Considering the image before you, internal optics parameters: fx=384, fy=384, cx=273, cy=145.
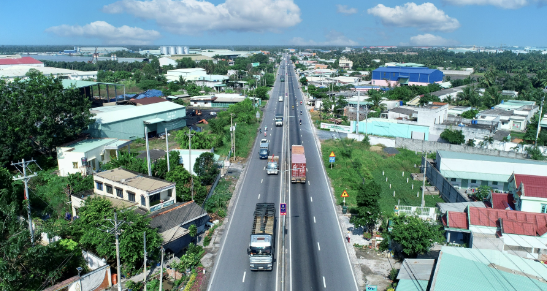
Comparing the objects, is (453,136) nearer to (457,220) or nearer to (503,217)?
(503,217)

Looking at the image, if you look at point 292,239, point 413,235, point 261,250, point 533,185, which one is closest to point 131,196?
point 261,250

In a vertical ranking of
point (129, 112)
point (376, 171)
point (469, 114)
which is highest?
point (129, 112)

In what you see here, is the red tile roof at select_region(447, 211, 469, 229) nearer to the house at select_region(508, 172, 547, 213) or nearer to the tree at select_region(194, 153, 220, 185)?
the house at select_region(508, 172, 547, 213)

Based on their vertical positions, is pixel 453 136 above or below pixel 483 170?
above

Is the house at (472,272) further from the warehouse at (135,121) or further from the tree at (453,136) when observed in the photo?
the warehouse at (135,121)

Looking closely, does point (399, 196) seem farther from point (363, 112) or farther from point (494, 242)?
point (363, 112)

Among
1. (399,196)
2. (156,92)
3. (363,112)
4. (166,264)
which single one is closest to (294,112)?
(363,112)
